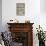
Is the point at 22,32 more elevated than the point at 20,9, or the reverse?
the point at 20,9

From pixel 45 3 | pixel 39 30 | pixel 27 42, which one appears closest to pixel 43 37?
pixel 39 30

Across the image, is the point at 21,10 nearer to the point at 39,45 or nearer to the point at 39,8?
the point at 39,8

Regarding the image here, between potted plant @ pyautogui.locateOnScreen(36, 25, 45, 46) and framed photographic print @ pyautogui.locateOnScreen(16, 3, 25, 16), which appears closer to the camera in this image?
potted plant @ pyautogui.locateOnScreen(36, 25, 45, 46)

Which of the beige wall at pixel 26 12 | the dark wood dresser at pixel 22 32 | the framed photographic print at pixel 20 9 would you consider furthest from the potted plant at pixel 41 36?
the framed photographic print at pixel 20 9

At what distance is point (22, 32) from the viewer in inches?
211

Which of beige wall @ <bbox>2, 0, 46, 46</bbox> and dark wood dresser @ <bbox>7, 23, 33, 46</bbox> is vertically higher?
beige wall @ <bbox>2, 0, 46, 46</bbox>

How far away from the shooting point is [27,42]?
212 inches

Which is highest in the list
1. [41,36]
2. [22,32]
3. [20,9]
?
[20,9]

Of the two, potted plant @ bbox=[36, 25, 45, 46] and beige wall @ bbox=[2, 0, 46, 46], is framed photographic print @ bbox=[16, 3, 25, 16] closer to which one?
beige wall @ bbox=[2, 0, 46, 46]

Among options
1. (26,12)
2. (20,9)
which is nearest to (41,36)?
(26,12)

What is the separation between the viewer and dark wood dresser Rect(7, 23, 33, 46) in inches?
207

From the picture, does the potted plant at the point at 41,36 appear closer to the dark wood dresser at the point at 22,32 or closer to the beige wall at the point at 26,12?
the beige wall at the point at 26,12

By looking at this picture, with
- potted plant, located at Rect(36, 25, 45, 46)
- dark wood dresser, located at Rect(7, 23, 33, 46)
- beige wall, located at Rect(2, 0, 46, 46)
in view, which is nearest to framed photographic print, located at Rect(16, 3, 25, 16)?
beige wall, located at Rect(2, 0, 46, 46)

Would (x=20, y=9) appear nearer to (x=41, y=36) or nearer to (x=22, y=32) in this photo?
(x=22, y=32)
